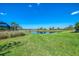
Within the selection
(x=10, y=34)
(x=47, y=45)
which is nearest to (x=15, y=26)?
(x=10, y=34)

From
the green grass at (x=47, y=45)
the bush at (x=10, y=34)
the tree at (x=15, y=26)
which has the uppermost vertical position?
the tree at (x=15, y=26)

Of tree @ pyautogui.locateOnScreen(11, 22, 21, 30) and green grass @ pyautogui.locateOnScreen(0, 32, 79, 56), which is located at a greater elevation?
tree @ pyautogui.locateOnScreen(11, 22, 21, 30)

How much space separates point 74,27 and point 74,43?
13 centimetres

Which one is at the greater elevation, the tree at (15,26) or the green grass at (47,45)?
the tree at (15,26)

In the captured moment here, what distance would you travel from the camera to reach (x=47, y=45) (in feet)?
6.08

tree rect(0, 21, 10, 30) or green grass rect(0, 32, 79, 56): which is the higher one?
tree rect(0, 21, 10, 30)

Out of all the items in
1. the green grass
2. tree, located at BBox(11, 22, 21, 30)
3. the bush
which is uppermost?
tree, located at BBox(11, 22, 21, 30)

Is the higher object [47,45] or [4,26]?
[4,26]

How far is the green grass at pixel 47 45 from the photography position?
1.83 meters

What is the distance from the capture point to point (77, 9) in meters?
1.83

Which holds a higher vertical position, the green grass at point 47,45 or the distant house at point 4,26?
the distant house at point 4,26

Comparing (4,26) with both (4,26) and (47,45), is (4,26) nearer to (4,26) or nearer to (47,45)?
(4,26)

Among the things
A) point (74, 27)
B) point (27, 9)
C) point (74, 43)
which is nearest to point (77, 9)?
point (74, 27)

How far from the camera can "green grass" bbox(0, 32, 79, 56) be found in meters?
1.83
